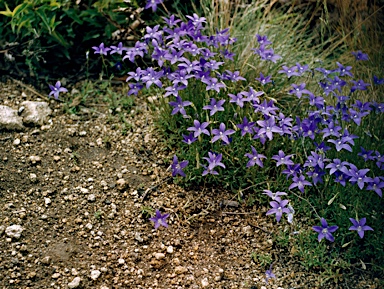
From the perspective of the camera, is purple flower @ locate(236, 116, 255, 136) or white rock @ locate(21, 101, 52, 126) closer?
purple flower @ locate(236, 116, 255, 136)

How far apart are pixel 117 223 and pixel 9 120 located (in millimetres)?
1065

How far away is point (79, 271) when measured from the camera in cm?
270

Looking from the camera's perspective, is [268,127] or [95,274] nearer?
[95,274]

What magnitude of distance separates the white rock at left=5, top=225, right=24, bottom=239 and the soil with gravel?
0.9 inches

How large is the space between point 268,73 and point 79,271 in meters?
1.86

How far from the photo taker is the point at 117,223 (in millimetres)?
2951

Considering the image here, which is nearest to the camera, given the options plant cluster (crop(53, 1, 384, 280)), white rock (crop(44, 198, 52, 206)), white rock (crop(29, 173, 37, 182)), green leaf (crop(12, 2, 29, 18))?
plant cluster (crop(53, 1, 384, 280))

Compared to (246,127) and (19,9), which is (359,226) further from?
(19,9)

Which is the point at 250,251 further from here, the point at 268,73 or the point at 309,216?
the point at 268,73

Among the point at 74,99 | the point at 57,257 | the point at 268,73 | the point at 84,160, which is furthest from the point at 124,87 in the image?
the point at 57,257

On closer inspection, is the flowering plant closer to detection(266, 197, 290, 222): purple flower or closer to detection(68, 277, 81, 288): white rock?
detection(266, 197, 290, 222): purple flower

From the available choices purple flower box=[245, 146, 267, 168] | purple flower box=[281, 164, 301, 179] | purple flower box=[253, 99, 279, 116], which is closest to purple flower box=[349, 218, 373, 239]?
purple flower box=[281, 164, 301, 179]

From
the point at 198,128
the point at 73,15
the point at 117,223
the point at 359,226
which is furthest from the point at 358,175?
the point at 73,15

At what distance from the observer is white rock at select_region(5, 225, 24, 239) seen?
279cm
